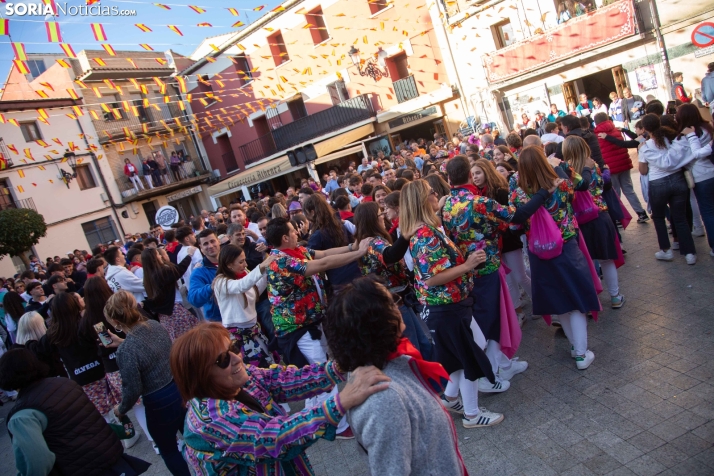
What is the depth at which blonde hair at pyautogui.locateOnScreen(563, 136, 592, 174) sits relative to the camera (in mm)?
4461

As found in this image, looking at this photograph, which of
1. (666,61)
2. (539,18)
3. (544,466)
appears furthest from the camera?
(539,18)

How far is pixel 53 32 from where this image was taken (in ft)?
23.1

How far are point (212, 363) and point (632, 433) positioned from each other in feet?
8.11

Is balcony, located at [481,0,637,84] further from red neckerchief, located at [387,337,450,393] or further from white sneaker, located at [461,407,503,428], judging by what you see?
red neckerchief, located at [387,337,450,393]

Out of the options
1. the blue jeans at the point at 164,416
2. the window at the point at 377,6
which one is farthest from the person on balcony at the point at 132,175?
the blue jeans at the point at 164,416

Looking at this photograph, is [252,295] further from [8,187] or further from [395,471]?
[8,187]

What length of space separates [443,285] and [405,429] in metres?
1.64

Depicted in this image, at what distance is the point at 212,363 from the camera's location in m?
1.90

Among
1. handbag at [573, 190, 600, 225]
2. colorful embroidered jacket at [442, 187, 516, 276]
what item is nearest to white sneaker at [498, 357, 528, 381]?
colorful embroidered jacket at [442, 187, 516, 276]

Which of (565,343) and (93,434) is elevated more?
(93,434)

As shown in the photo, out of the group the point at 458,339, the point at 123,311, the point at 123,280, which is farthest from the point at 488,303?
the point at 123,280

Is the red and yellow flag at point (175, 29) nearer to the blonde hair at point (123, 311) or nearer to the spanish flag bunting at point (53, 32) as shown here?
the spanish flag bunting at point (53, 32)

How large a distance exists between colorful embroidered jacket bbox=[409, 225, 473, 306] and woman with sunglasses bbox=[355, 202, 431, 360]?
0.35 meters

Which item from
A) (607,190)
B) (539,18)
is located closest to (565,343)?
(607,190)
